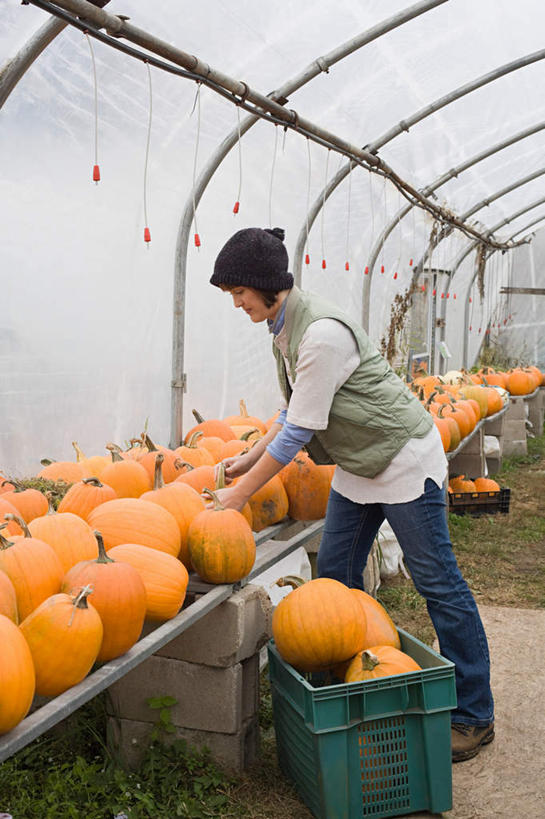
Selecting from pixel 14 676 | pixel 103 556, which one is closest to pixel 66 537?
pixel 103 556

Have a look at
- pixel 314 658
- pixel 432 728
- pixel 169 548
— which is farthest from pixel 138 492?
pixel 432 728

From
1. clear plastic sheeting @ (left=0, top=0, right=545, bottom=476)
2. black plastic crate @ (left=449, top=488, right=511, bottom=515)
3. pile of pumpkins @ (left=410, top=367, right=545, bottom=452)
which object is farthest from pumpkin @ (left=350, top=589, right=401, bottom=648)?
black plastic crate @ (left=449, top=488, right=511, bottom=515)

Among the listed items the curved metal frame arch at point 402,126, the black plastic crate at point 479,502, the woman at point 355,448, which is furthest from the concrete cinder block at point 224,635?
the black plastic crate at point 479,502

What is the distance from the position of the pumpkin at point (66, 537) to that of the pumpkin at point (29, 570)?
15 cm

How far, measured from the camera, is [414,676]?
2.63 meters

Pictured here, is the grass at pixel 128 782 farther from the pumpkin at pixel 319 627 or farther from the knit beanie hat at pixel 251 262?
the knit beanie hat at pixel 251 262

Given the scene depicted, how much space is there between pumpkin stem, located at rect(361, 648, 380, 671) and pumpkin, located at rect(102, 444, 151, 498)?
106cm

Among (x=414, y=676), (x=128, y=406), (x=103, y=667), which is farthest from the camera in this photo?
(x=128, y=406)

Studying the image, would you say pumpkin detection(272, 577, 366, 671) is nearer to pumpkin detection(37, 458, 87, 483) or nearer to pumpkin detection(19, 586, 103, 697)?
pumpkin detection(19, 586, 103, 697)

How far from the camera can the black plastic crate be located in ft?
22.8

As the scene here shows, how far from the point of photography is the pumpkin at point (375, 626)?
115 inches

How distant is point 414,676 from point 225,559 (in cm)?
72

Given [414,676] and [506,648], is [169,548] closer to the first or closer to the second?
[414,676]

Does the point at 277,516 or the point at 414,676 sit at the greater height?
the point at 277,516
